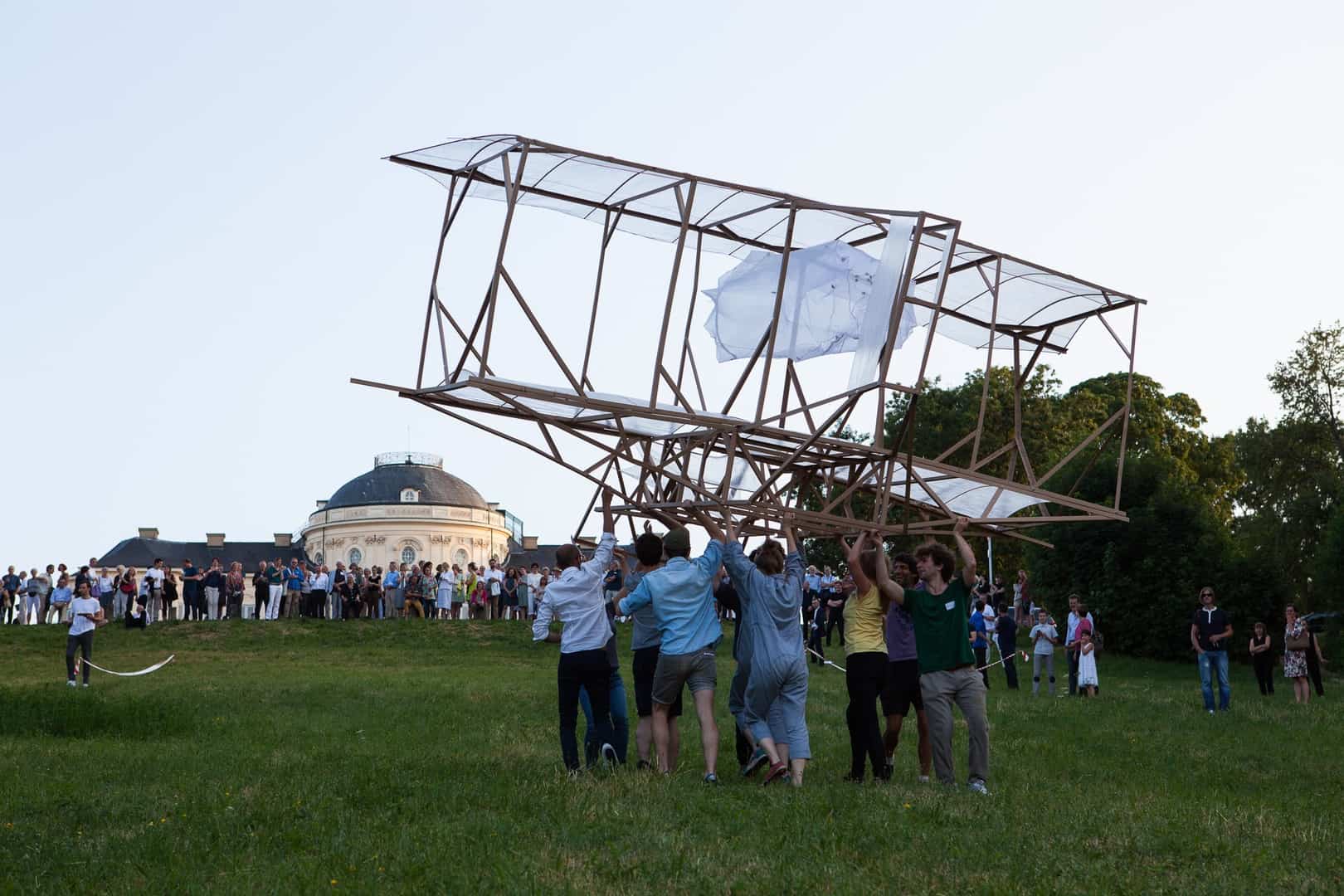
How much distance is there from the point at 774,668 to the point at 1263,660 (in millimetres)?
19197

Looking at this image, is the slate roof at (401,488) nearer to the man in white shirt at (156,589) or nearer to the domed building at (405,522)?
the domed building at (405,522)

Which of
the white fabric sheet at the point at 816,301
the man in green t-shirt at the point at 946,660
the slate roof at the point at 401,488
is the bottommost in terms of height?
the man in green t-shirt at the point at 946,660

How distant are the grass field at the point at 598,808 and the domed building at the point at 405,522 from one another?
104m

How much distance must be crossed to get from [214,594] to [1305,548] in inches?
1463

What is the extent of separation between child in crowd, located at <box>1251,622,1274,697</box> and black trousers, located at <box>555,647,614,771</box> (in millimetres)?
18517

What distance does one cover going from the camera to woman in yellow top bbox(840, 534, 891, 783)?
12375 millimetres

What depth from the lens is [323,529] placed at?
127938 millimetres

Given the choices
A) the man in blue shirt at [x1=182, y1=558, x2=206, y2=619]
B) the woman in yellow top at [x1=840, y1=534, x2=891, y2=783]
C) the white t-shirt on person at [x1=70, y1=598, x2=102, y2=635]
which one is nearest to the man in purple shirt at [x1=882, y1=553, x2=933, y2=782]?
the woman in yellow top at [x1=840, y1=534, x2=891, y2=783]

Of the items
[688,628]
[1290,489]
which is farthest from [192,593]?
[1290,489]

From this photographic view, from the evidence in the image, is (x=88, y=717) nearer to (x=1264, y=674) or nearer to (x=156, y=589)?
(x=1264, y=674)

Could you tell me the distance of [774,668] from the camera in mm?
11773

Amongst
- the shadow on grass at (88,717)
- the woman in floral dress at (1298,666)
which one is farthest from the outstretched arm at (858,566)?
the woman in floral dress at (1298,666)

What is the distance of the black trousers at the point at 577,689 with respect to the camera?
40.7ft


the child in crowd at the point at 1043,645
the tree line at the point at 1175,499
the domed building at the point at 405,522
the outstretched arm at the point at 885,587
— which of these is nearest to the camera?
the outstretched arm at the point at 885,587
